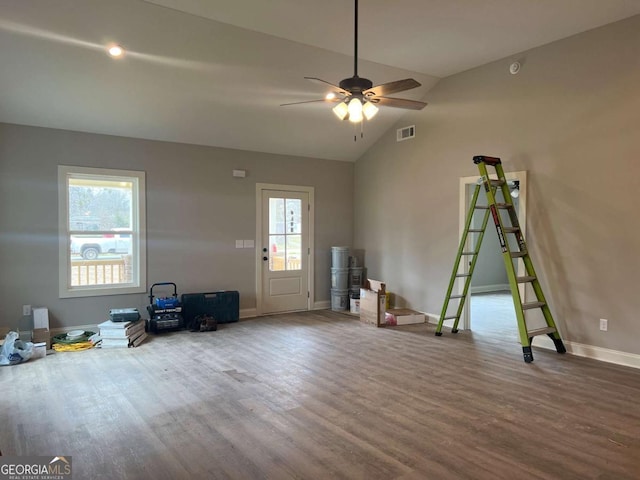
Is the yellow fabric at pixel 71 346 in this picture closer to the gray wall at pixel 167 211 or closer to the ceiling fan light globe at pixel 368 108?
the gray wall at pixel 167 211

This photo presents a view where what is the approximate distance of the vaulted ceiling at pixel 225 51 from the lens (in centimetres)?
395

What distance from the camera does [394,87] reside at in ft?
11.5

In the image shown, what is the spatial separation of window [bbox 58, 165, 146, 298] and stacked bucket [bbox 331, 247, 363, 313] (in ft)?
10.0

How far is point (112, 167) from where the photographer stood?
5.75 meters

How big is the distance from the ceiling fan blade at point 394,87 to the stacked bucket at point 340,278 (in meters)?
3.91

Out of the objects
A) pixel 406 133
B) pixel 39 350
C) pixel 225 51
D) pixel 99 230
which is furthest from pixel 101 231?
pixel 406 133

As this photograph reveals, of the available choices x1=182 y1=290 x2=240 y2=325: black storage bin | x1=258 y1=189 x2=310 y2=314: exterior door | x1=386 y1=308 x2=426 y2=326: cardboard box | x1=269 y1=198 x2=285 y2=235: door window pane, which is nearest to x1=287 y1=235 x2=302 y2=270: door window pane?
x1=258 y1=189 x2=310 y2=314: exterior door

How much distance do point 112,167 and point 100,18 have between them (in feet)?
7.27

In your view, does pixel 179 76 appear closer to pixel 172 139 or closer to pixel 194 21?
pixel 194 21

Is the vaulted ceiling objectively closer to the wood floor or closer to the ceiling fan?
the ceiling fan

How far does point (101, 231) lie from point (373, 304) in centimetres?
387

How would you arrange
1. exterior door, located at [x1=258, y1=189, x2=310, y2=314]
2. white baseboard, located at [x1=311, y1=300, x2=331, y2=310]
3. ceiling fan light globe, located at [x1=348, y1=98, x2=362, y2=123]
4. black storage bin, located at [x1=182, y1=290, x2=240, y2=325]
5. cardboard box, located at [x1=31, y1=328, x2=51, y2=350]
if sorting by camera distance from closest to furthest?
1. ceiling fan light globe, located at [x1=348, y1=98, x2=362, y2=123]
2. cardboard box, located at [x1=31, y1=328, x2=51, y2=350]
3. black storage bin, located at [x1=182, y1=290, x2=240, y2=325]
4. exterior door, located at [x1=258, y1=189, x2=310, y2=314]
5. white baseboard, located at [x1=311, y1=300, x2=331, y2=310]

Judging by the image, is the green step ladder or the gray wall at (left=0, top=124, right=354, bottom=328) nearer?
the green step ladder

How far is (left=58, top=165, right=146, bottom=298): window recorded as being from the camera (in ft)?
18.0
